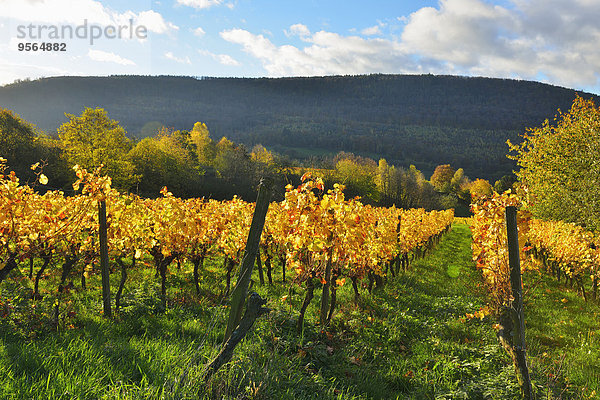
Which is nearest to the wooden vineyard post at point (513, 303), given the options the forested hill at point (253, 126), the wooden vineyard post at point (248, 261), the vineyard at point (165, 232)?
the vineyard at point (165, 232)

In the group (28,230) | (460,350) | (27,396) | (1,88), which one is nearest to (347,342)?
(460,350)

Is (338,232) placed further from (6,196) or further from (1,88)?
(1,88)

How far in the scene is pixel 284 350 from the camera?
13.8 ft

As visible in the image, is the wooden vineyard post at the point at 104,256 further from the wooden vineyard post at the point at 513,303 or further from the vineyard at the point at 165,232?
the wooden vineyard post at the point at 513,303

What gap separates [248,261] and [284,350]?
1709 mm

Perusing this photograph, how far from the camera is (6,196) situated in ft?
12.9

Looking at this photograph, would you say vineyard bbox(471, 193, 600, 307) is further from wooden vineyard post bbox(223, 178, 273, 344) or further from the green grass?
wooden vineyard post bbox(223, 178, 273, 344)

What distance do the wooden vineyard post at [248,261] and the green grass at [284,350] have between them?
11.9 inches

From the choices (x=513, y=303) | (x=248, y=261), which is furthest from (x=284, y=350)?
(x=513, y=303)

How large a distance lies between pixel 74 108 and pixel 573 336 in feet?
592

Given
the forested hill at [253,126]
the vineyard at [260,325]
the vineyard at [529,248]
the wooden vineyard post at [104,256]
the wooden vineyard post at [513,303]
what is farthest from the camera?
the forested hill at [253,126]

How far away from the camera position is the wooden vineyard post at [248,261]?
332cm

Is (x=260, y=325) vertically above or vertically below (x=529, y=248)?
below

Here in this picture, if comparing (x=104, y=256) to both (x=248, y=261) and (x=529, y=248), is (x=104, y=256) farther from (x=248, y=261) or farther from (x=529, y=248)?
(x=529, y=248)
